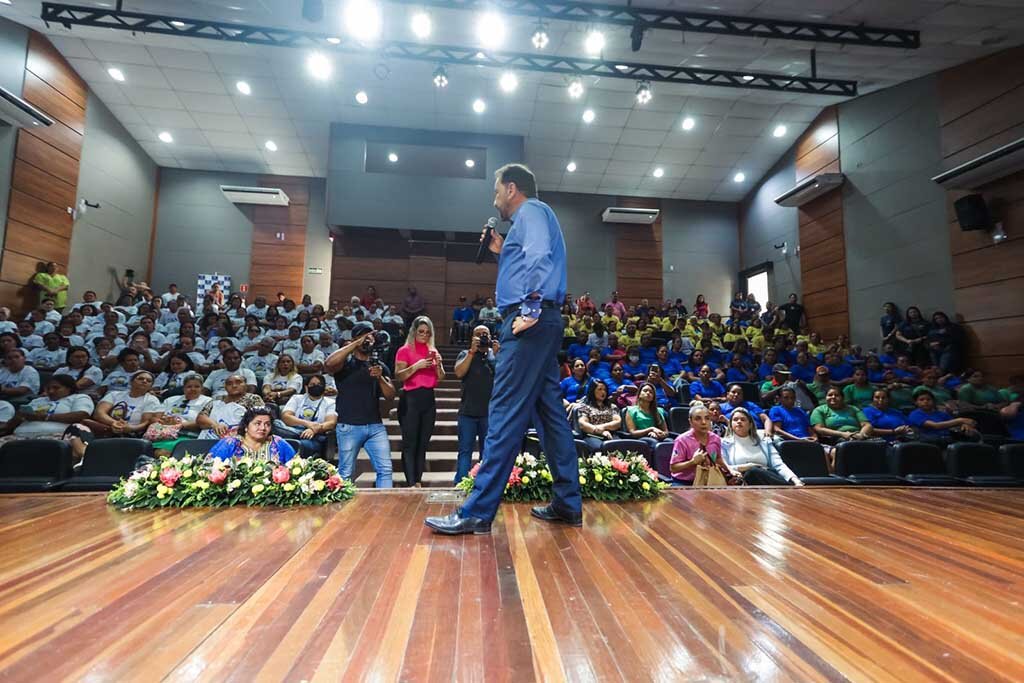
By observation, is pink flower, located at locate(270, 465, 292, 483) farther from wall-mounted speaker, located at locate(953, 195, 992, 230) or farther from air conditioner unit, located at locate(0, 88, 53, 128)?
wall-mounted speaker, located at locate(953, 195, 992, 230)

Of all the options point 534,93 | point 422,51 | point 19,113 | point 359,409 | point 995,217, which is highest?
point 534,93

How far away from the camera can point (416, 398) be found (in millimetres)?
3111

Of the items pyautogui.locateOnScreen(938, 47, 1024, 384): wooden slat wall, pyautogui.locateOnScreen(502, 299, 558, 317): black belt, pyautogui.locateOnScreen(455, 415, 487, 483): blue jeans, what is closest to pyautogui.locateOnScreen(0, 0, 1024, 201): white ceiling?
pyautogui.locateOnScreen(938, 47, 1024, 384): wooden slat wall

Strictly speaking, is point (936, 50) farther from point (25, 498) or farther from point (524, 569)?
point (25, 498)

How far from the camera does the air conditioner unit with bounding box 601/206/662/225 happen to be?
10.7m

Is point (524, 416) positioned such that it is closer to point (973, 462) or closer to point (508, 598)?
point (508, 598)

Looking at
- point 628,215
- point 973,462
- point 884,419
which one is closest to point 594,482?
point 973,462

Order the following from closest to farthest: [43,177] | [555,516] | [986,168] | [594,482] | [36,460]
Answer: [555,516] → [594,482] → [36,460] → [986,168] → [43,177]

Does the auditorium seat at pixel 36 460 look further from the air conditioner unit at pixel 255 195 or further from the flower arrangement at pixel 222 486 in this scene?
the air conditioner unit at pixel 255 195

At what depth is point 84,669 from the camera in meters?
0.87

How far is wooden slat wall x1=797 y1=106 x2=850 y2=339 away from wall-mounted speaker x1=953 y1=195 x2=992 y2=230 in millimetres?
2147

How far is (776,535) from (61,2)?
30.9ft

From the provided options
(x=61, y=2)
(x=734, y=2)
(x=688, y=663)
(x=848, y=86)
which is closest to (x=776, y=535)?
(x=688, y=663)

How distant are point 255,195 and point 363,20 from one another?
5485 millimetres
